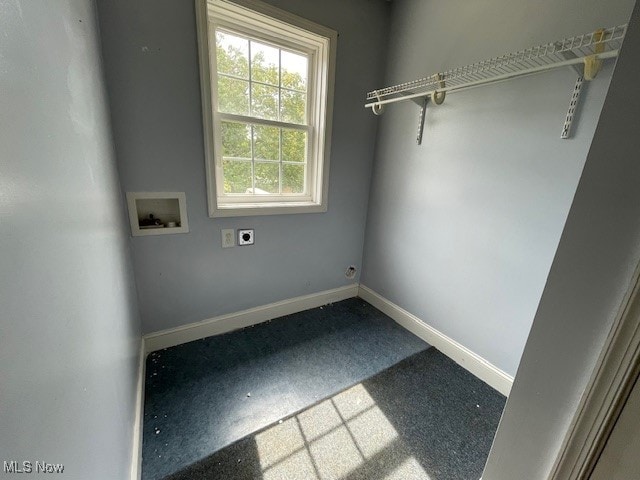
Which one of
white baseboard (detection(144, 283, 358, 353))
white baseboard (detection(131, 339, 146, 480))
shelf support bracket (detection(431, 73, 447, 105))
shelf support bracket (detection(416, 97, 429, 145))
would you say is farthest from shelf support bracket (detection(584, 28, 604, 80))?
white baseboard (detection(131, 339, 146, 480))

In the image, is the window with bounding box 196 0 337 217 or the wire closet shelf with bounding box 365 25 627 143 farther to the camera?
the window with bounding box 196 0 337 217

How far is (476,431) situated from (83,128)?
2.14 m

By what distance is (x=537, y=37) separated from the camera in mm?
1295

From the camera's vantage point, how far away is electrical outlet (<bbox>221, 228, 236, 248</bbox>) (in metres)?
1.85

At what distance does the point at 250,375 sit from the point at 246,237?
3.05 feet

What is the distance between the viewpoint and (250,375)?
64.4 inches

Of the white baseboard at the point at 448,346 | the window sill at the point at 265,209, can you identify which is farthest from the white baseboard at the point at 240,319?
the window sill at the point at 265,209

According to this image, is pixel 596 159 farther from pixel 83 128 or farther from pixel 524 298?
pixel 83 128

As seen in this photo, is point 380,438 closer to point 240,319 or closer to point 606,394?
point 606,394

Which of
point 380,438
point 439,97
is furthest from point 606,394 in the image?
point 439,97

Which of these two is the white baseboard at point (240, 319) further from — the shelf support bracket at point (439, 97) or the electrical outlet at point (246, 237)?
the shelf support bracket at point (439, 97)

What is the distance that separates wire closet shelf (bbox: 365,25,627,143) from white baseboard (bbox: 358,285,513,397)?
4.48ft

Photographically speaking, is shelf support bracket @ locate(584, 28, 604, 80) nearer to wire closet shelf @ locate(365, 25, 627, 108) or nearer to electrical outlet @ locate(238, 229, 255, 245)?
wire closet shelf @ locate(365, 25, 627, 108)

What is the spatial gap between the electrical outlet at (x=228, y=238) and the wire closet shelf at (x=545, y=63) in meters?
1.40
